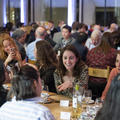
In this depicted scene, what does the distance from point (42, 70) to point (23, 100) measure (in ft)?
7.40

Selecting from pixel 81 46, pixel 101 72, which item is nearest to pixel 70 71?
pixel 101 72

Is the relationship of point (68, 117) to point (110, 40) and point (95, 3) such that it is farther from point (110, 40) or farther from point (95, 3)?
point (95, 3)

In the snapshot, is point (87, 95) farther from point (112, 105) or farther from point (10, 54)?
point (10, 54)

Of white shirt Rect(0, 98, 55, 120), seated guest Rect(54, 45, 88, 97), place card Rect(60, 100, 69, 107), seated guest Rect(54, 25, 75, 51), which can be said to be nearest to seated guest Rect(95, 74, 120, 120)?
white shirt Rect(0, 98, 55, 120)

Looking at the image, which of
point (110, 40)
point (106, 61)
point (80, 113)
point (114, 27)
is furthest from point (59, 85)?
point (114, 27)

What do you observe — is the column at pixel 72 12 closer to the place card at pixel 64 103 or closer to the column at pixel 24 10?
the column at pixel 24 10

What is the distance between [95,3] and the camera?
14945 mm

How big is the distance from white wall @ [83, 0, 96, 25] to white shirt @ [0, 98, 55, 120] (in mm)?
12864

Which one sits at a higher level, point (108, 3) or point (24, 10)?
point (108, 3)

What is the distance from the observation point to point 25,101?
88.2 inches

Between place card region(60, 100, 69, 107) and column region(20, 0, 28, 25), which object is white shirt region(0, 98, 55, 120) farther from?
column region(20, 0, 28, 25)

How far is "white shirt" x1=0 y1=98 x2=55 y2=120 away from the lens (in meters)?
2.16

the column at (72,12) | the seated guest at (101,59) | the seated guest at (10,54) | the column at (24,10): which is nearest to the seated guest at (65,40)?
the seated guest at (101,59)

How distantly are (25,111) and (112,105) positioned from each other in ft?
2.52
